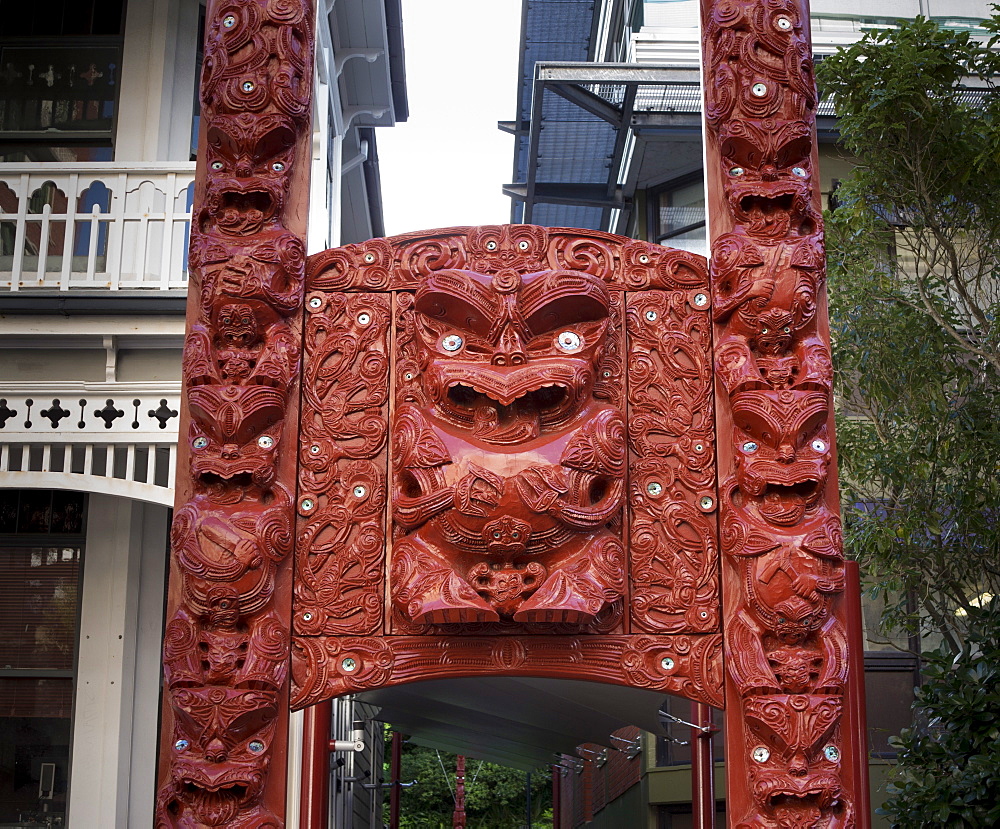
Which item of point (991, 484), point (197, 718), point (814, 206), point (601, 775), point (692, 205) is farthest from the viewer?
point (601, 775)

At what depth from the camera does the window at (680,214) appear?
1066cm

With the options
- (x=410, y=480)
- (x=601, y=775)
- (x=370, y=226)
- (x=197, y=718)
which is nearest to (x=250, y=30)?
(x=410, y=480)

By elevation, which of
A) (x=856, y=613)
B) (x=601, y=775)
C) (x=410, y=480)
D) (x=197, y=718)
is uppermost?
(x=410, y=480)

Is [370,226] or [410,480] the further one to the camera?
[370,226]

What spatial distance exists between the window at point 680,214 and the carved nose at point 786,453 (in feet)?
22.9

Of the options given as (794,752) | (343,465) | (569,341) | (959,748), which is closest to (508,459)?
(569,341)

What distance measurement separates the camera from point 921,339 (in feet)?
23.3

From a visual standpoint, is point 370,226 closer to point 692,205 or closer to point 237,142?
point 692,205

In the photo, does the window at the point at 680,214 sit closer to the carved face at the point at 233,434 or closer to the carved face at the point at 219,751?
the carved face at the point at 233,434

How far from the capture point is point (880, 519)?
705cm

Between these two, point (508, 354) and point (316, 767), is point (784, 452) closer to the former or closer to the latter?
point (508, 354)

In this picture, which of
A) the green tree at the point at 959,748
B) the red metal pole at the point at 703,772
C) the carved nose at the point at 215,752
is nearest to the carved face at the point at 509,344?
the carved nose at the point at 215,752

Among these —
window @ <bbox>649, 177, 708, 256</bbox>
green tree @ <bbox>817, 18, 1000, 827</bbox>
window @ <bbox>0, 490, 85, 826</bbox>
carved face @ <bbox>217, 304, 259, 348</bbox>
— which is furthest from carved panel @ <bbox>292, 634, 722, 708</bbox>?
window @ <bbox>649, 177, 708, 256</bbox>

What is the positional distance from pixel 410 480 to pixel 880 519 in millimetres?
4153
